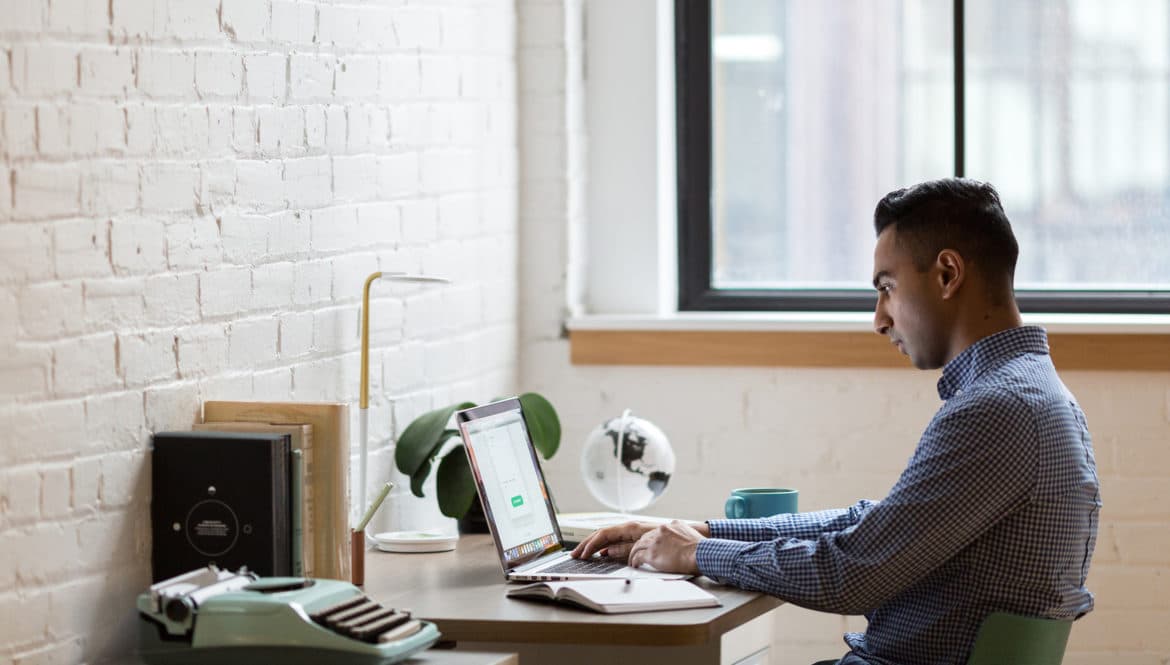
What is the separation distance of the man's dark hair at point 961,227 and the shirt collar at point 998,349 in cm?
8

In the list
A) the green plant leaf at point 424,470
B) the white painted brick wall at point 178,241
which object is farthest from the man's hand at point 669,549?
the white painted brick wall at point 178,241

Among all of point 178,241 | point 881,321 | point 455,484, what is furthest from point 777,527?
point 178,241

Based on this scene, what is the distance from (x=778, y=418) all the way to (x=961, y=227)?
116 cm

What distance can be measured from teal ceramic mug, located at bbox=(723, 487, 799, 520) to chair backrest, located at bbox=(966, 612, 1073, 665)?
57 cm

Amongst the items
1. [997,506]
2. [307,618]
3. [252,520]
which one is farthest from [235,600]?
[997,506]

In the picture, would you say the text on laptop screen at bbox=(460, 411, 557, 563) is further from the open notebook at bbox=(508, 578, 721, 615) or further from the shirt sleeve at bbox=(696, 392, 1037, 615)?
the shirt sleeve at bbox=(696, 392, 1037, 615)

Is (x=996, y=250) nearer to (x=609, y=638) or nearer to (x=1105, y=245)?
(x=609, y=638)

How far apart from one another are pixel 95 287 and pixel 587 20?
174 cm

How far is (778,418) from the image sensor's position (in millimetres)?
3312

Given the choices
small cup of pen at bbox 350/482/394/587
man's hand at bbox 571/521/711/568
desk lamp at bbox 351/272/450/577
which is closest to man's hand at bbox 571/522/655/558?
man's hand at bbox 571/521/711/568

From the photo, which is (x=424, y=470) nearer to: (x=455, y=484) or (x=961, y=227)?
(x=455, y=484)

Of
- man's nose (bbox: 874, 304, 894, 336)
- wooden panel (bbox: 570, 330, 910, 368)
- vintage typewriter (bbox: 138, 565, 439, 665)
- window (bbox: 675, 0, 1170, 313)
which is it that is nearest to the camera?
vintage typewriter (bbox: 138, 565, 439, 665)

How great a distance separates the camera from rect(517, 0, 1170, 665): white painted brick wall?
10.3 ft

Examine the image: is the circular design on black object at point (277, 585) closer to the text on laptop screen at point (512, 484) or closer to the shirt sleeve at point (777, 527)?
the text on laptop screen at point (512, 484)
